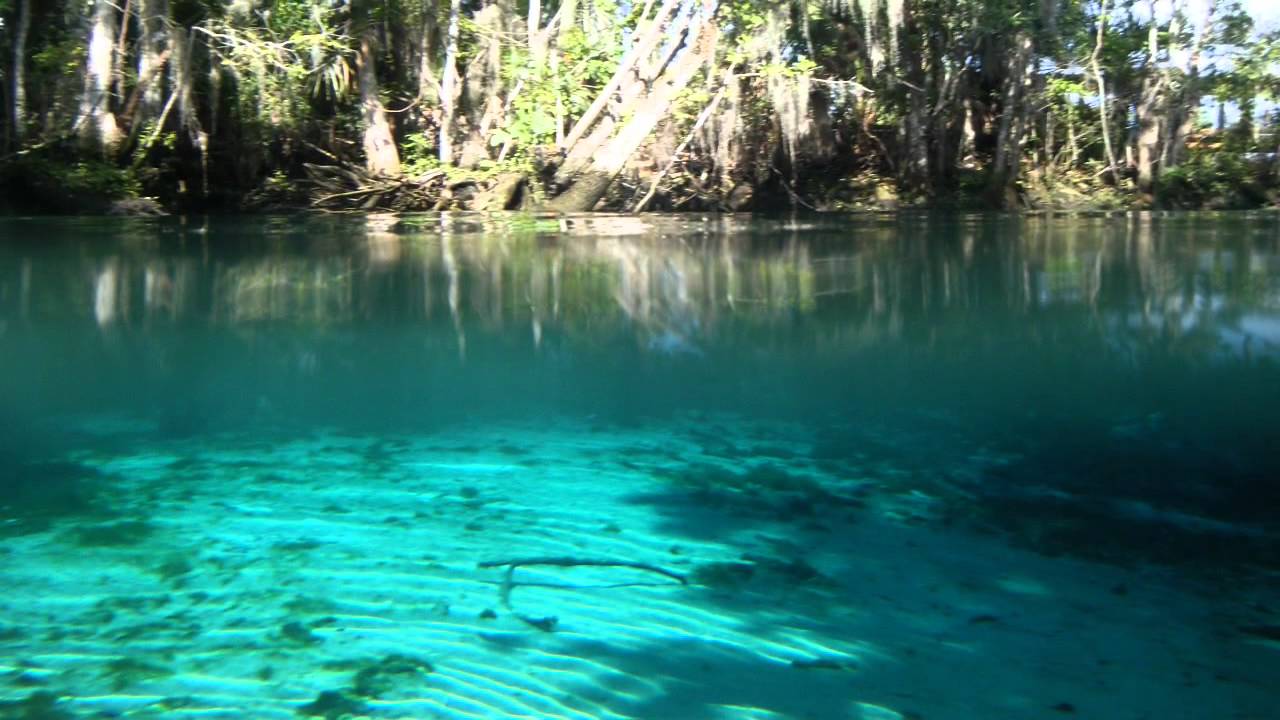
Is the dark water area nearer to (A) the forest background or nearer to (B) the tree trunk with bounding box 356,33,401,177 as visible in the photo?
(A) the forest background

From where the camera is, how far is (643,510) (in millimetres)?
2779

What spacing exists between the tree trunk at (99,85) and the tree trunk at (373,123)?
3785 millimetres

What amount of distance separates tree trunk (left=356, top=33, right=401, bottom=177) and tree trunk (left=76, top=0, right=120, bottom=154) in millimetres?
3785

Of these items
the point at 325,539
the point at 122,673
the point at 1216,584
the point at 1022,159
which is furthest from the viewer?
the point at 1022,159

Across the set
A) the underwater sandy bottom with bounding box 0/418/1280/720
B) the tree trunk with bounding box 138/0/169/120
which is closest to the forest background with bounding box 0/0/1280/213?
the tree trunk with bounding box 138/0/169/120

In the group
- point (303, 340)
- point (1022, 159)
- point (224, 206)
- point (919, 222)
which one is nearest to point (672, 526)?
point (303, 340)

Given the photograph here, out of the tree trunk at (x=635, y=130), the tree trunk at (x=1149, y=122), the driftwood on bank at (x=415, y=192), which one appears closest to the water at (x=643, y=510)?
the driftwood on bank at (x=415, y=192)

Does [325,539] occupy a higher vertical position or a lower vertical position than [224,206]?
lower

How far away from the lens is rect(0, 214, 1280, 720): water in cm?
189

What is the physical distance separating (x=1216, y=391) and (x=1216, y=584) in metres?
1.91

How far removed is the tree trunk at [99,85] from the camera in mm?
16188

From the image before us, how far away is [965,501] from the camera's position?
9.18 feet

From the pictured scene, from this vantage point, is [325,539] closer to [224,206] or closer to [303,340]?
[303,340]

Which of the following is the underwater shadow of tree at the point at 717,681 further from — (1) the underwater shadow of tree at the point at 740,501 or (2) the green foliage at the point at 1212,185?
(2) the green foliage at the point at 1212,185
